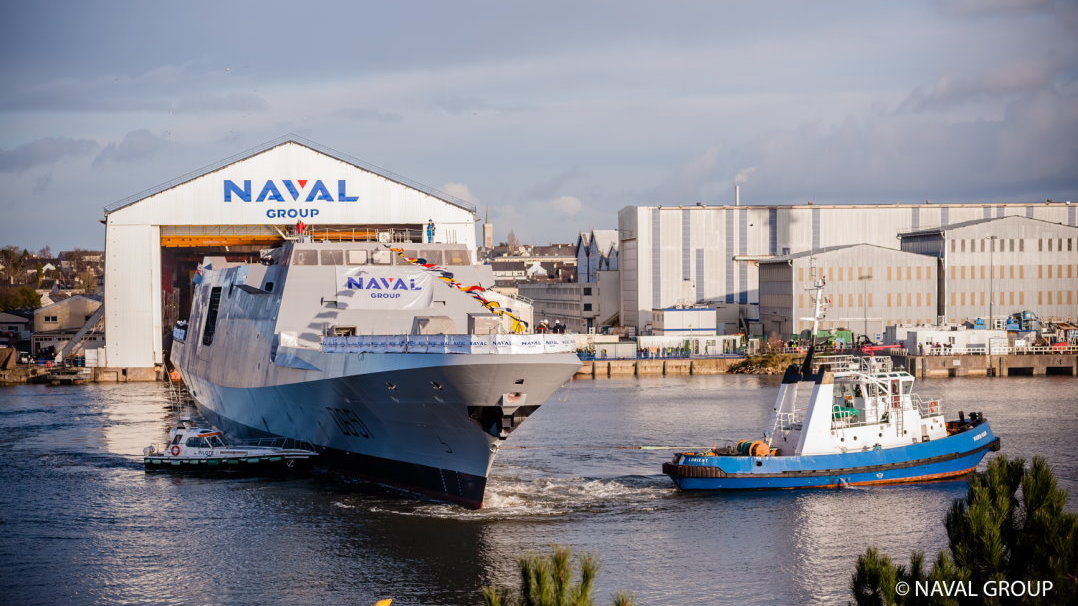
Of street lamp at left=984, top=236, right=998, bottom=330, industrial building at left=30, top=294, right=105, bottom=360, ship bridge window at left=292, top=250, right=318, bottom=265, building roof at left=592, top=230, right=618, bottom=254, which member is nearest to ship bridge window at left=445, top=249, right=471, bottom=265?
ship bridge window at left=292, top=250, right=318, bottom=265

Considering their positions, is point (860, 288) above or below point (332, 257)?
below

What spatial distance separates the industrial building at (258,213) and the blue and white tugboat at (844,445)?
25.8m

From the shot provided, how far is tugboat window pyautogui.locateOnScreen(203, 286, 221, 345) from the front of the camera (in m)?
39.1

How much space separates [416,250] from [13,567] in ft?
45.4

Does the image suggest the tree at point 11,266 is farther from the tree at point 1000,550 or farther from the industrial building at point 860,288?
the tree at point 1000,550

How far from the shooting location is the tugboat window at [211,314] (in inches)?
1538

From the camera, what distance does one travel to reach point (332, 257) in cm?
3159

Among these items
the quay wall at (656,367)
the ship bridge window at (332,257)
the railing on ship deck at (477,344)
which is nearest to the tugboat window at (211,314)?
the ship bridge window at (332,257)

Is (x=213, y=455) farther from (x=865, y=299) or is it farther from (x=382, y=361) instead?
(x=865, y=299)

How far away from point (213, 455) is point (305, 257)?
6050 mm

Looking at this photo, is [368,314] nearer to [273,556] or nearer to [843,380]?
[273,556]

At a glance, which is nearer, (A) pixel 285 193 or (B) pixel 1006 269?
(A) pixel 285 193

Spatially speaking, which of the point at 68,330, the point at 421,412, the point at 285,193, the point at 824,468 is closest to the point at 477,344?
the point at 421,412

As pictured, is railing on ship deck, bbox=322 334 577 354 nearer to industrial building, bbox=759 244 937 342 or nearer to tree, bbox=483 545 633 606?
tree, bbox=483 545 633 606
